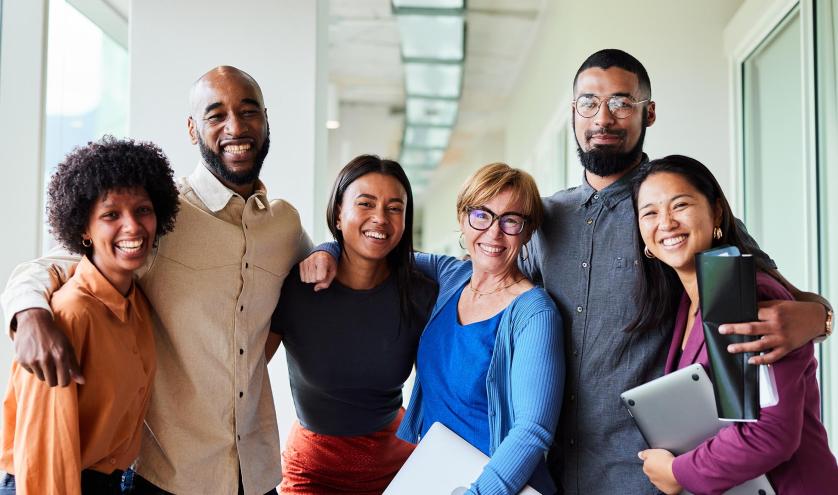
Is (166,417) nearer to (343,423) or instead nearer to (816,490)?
(343,423)

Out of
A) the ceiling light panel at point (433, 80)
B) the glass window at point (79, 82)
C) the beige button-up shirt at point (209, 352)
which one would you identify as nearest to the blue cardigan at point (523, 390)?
the beige button-up shirt at point (209, 352)

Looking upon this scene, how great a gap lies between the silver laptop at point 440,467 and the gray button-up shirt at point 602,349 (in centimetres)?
29

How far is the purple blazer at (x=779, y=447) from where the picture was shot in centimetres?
146

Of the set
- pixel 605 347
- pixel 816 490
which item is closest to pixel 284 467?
pixel 605 347

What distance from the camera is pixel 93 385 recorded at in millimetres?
1637

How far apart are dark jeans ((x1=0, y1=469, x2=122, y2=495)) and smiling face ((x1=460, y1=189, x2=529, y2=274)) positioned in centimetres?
107

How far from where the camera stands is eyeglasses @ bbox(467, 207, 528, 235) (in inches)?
76.8

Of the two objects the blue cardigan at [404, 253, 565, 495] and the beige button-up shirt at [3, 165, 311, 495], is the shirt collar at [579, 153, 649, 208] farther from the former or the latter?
the beige button-up shirt at [3, 165, 311, 495]

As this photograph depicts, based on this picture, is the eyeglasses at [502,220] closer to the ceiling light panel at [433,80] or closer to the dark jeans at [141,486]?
the dark jeans at [141,486]

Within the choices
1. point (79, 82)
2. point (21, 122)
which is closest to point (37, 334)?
point (21, 122)

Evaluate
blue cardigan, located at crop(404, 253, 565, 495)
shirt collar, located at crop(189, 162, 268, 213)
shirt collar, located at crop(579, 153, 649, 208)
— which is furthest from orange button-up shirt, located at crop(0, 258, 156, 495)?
shirt collar, located at crop(579, 153, 649, 208)

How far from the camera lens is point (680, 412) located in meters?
1.62

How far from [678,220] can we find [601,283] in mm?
323

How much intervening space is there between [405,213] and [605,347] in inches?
30.3
